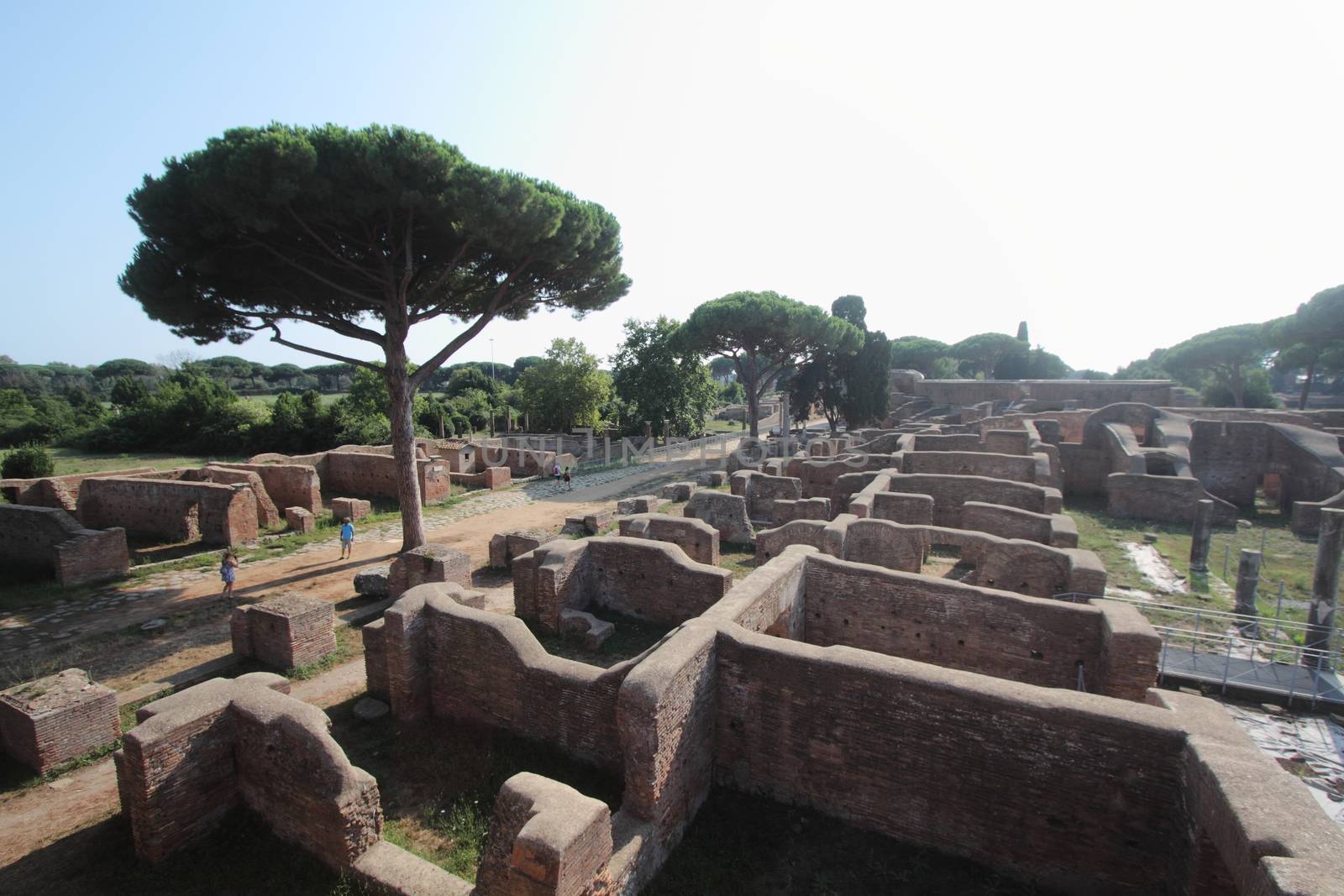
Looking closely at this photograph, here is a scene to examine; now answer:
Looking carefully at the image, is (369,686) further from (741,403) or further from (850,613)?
(741,403)

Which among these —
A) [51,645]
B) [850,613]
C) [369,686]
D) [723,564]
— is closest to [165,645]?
[51,645]

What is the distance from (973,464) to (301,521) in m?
19.6

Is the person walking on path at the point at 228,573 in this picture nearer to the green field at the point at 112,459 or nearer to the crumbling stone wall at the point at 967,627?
the crumbling stone wall at the point at 967,627

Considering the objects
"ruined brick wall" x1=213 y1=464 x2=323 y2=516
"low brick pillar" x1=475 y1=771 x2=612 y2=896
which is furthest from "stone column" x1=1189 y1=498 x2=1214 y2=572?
"ruined brick wall" x1=213 y1=464 x2=323 y2=516

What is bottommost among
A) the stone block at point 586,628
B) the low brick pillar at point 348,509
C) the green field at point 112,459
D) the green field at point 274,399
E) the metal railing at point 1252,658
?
the metal railing at point 1252,658

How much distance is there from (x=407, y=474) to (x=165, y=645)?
574cm

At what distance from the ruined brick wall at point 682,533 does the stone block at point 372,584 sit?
4.88 metres

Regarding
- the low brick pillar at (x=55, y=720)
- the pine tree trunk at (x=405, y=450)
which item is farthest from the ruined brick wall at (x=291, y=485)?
the low brick pillar at (x=55, y=720)

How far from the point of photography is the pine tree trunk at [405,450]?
587 inches

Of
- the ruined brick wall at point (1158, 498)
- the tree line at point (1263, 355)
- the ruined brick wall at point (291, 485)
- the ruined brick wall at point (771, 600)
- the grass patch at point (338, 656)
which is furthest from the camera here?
the tree line at point (1263, 355)

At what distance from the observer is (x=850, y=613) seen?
28.6 feet

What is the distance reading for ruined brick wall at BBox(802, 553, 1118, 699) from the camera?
24.1ft

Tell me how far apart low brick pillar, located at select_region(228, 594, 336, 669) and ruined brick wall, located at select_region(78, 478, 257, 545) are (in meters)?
7.95

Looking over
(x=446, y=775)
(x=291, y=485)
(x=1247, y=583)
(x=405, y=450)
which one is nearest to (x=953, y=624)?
(x=446, y=775)
